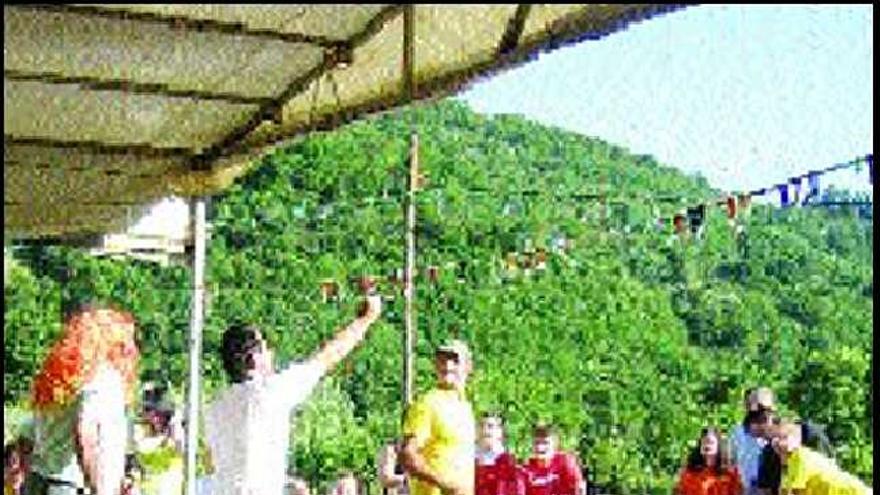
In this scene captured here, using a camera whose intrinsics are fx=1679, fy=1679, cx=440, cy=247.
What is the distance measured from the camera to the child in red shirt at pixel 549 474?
10.3 m

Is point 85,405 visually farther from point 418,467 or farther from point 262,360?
point 418,467

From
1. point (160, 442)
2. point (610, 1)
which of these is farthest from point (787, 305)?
point (610, 1)

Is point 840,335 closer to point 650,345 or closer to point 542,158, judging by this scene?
point 650,345

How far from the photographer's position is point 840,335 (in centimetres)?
8244

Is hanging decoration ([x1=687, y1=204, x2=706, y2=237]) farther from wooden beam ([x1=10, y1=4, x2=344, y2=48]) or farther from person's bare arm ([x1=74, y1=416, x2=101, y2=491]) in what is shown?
person's bare arm ([x1=74, y1=416, x2=101, y2=491])

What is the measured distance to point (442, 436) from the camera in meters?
6.01

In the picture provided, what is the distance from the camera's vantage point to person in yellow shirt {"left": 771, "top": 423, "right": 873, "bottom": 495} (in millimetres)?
7152

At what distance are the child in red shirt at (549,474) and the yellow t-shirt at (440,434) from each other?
4.23m

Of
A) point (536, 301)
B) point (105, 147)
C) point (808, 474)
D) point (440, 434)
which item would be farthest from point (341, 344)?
point (536, 301)

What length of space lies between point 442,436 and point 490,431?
4.32 metres

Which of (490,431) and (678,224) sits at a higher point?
(678,224)

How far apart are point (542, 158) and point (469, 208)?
18.3m

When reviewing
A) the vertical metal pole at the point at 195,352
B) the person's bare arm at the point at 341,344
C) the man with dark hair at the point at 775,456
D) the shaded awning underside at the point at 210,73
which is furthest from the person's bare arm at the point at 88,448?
the man with dark hair at the point at 775,456

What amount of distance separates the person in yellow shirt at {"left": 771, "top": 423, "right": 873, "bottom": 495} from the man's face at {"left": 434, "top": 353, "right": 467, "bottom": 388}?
6.27 ft
